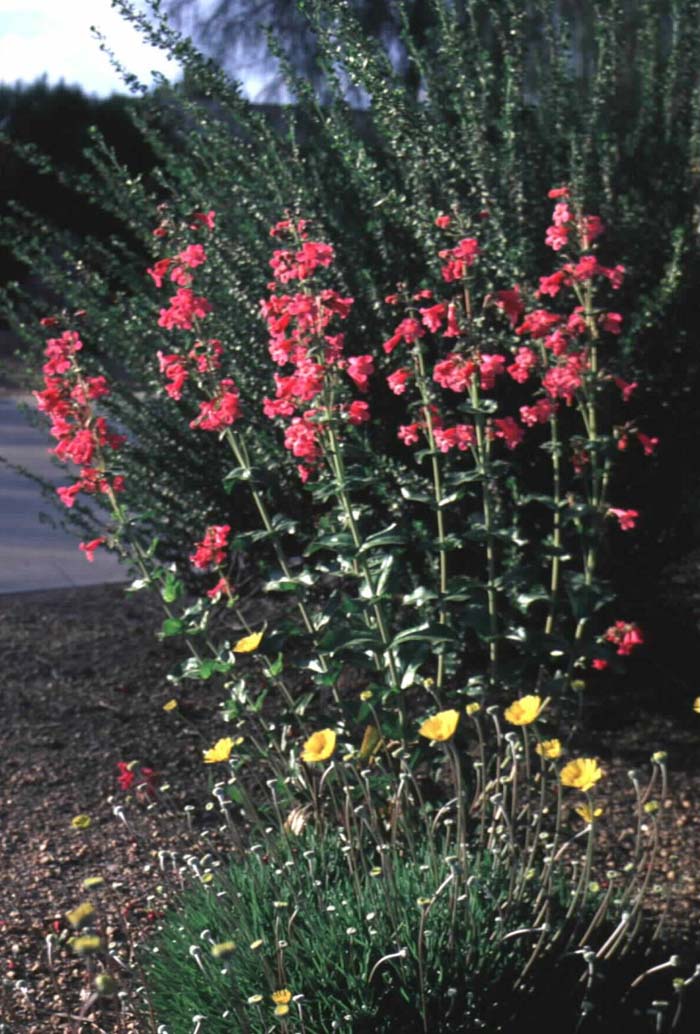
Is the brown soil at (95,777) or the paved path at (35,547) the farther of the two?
the paved path at (35,547)

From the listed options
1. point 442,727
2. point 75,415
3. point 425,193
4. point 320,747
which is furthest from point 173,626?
point 425,193

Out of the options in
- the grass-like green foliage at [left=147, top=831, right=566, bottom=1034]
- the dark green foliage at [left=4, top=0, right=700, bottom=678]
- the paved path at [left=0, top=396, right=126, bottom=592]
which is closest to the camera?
the grass-like green foliage at [left=147, top=831, right=566, bottom=1034]

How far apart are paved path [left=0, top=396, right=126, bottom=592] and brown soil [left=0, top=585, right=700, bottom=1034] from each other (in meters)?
0.48

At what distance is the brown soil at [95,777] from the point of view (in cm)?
326

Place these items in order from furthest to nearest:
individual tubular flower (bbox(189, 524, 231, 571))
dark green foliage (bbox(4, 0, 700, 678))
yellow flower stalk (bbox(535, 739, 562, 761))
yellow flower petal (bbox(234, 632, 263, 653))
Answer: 1. dark green foliage (bbox(4, 0, 700, 678))
2. individual tubular flower (bbox(189, 524, 231, 571))
3. yellow flower petal (bbox(234, 632, 263, 653))
4. yellow flower stalk (bbox(535, 739, 562, 761))

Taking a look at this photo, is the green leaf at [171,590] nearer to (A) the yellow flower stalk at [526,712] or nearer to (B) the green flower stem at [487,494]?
(B) the green flower stem at [487,494]

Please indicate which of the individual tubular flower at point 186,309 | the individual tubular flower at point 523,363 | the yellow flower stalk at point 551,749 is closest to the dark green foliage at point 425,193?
the individual tubular flower at point 523,363

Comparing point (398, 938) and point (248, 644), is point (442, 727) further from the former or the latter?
point (248, 644)

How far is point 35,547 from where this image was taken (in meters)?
7.79

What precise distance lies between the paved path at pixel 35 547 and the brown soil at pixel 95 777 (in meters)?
0.48

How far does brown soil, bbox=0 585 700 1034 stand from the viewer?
10.7 feet

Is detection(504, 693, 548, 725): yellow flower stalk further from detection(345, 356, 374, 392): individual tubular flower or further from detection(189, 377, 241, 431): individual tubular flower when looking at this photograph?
detection(189, 377, 241, 431): individual tubular flower

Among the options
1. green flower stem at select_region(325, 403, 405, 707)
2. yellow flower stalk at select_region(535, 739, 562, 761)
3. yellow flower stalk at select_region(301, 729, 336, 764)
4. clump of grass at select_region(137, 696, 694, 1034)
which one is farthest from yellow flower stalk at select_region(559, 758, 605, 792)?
green flower stem at select_region(325, 403, 405, 707)

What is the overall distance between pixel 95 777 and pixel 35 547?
3.49m
